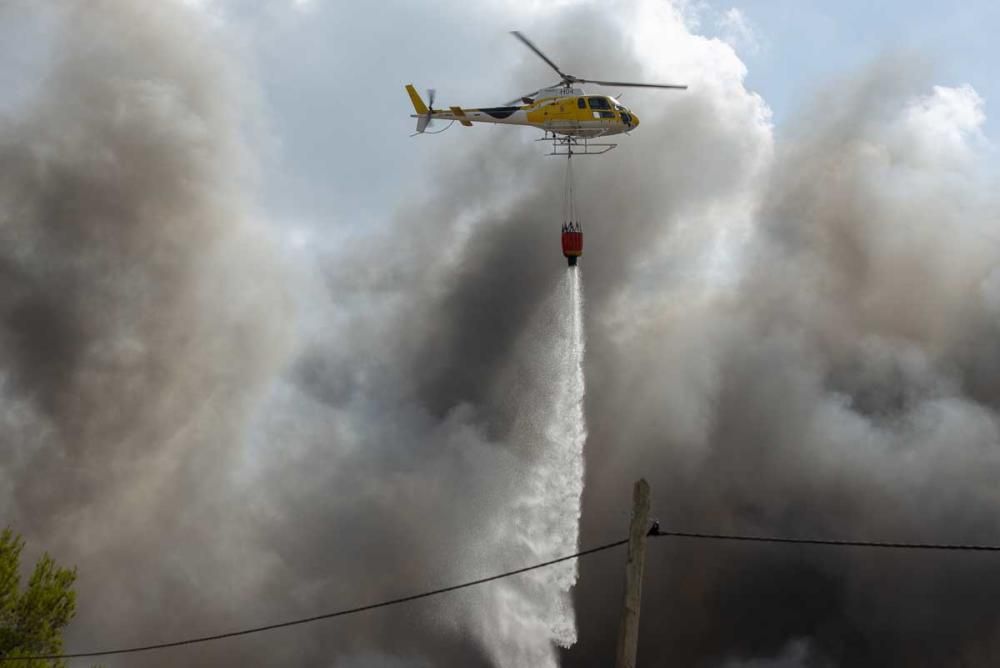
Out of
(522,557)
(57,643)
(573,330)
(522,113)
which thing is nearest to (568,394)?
(573,330)

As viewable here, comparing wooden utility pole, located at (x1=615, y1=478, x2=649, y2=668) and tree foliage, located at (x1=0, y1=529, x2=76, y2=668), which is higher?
tree foliage, located at (x1=0, y1=529, x2=76, y2=668)

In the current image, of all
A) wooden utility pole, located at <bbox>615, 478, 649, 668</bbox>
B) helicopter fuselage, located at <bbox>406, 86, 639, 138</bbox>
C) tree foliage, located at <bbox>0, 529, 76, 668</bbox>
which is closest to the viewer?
wooden utility pole, located at <bbox>615, 478, 649, 668</bbox>

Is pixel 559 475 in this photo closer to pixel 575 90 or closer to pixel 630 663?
pixel 575 90

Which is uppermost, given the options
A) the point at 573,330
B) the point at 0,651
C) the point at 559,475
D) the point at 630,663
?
the point at 573,330

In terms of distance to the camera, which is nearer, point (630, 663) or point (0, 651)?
point (630, 663)

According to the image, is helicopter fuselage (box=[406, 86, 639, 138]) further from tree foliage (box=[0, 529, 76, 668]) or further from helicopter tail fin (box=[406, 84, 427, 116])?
tree foliage (box=[0, 529, 76, 668])

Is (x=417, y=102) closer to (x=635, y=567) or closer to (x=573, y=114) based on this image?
(x=573, y=114)

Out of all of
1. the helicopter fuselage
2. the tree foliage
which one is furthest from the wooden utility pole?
the helicopter fuselage

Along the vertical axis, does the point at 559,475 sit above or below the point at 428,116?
below
